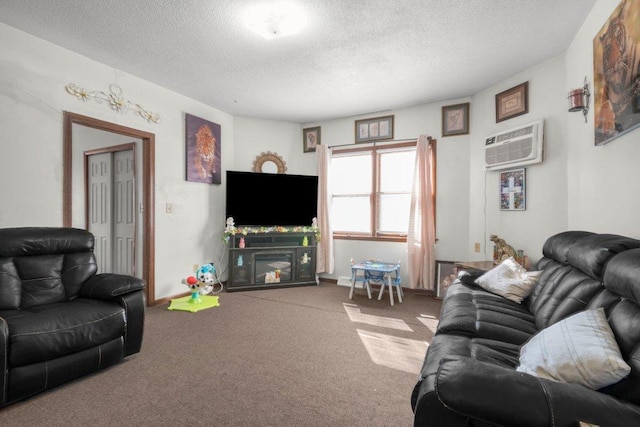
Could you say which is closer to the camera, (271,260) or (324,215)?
(271,260)

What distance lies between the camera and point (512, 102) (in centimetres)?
348

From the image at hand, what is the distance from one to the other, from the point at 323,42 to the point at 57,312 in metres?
2.85

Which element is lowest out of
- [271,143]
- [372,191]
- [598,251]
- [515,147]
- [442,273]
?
[442,273]

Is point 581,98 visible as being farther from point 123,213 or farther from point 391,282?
point 123,213

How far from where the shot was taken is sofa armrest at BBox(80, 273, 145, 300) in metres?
2.30

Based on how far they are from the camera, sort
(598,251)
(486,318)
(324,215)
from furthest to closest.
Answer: (324,215) → (486,318) → (598,251)

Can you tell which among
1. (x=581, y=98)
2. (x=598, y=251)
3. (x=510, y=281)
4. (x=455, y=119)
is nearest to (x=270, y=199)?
(x=455, y=119)

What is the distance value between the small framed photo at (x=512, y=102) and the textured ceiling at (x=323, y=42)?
190mm

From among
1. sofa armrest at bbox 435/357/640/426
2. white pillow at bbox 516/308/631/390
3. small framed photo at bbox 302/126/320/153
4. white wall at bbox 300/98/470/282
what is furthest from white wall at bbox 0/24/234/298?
white pillow at bbox 516/308/631/390

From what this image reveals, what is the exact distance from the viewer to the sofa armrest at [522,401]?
865 millimetres

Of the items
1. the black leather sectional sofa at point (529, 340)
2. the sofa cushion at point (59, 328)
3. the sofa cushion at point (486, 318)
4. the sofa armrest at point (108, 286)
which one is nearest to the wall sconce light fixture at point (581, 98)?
the black leather sectional sofa at point (529, 340)

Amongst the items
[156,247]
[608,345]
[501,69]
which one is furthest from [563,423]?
[156,247]

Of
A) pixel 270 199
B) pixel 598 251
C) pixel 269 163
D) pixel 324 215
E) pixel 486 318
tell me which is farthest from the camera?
pixel 269 163

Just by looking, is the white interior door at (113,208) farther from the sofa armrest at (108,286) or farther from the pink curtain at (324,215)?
the pink curtain at (324,215)
